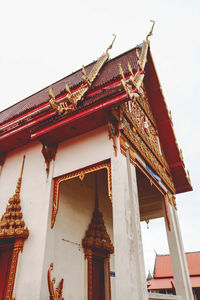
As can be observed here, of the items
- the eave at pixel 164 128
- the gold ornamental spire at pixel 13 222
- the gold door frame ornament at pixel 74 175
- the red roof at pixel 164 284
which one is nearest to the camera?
the gold door frame ornament at pixel 74 175

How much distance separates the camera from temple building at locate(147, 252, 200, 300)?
555 inches

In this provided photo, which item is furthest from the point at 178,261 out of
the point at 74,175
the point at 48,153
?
the point at 48,153

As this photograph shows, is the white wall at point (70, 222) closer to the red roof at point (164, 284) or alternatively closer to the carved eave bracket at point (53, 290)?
the carved eave bracket at point (53, 290)

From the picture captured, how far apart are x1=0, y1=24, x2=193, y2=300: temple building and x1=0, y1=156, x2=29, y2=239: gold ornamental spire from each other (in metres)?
0.02

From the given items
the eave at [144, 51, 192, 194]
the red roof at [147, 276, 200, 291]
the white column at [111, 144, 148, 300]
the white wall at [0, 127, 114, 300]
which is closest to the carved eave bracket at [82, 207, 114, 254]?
the white wall at [0, 127, 114, 300]

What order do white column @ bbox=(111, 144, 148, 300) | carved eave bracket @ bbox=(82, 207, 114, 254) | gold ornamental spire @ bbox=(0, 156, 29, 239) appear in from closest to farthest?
white column @ bbox=(111, 144, 148, 300)
gold ornamental spire @ bbox=(0, 156, 29, 239)
carved eave bracket @ bbox=(82, 207, 114, 254)

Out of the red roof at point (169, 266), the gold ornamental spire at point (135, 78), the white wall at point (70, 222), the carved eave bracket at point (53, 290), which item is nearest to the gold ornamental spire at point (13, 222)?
the white wall at point (70, 222)

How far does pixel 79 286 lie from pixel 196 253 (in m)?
14.5

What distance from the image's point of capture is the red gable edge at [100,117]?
4.49m

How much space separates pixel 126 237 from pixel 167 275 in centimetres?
1431

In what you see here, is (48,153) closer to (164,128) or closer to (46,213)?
(46,213)

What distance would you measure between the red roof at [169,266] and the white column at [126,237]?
44.9 ft

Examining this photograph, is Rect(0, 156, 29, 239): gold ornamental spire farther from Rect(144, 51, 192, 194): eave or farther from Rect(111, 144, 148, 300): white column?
Rect(144, 51, 192, 194): eave

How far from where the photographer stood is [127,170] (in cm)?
445
